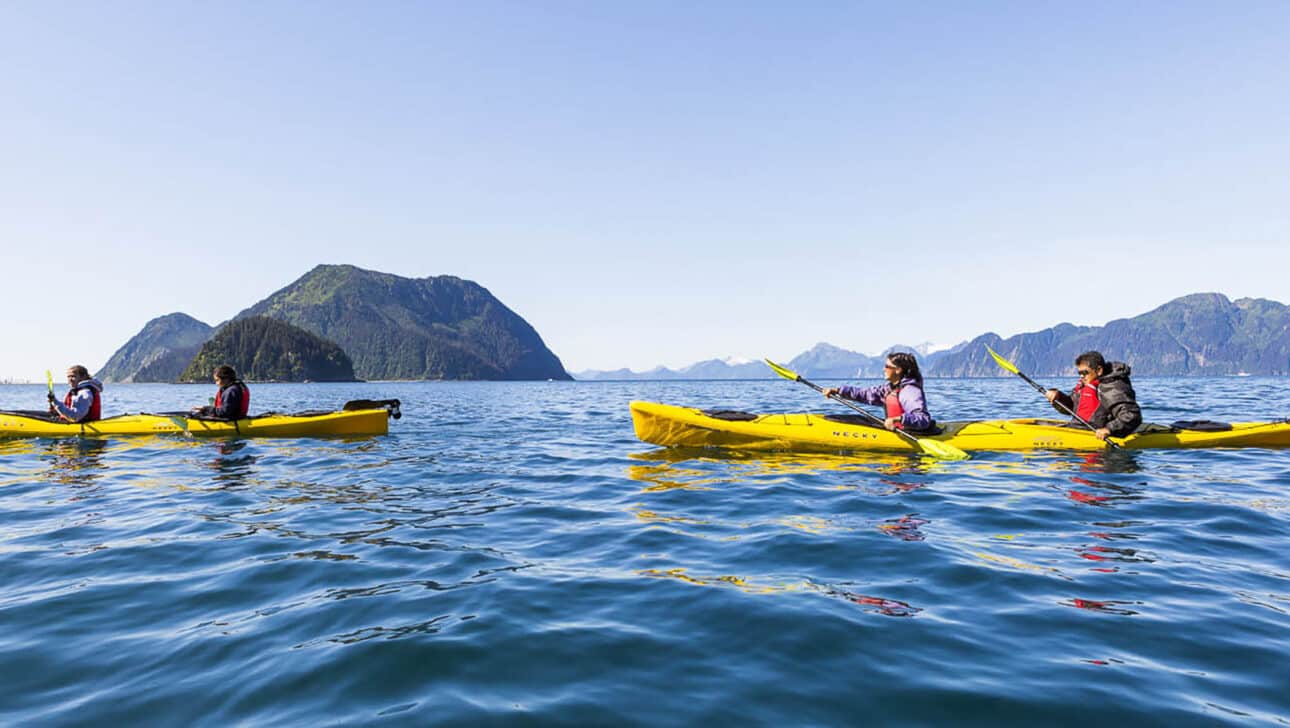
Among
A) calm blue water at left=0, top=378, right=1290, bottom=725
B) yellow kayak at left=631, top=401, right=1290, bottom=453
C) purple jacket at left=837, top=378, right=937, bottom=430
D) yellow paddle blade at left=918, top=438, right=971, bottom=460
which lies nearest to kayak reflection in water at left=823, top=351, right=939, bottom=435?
purple jacket at left=837, top=378, right=937, bottom=430

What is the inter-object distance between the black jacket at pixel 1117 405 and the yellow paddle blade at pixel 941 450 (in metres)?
2.77

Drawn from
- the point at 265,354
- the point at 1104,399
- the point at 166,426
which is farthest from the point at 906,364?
the point at 265,354

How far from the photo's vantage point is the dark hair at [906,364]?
11.1 meters

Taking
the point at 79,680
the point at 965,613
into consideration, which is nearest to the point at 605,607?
the point at 965,613

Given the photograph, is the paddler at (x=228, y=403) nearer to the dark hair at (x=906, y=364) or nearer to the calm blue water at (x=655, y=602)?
the calm blue water at (x=655, y=602)

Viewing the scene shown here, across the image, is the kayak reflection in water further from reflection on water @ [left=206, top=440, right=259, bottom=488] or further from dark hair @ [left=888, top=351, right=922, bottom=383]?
reflection on water @ [left=206, top=440, right=259, bottom=488]

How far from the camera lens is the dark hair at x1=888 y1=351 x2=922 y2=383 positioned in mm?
11141

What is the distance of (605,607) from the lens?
436cm

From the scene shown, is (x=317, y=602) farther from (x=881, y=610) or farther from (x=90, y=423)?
(x=90, y=423)

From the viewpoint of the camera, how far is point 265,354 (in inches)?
7407

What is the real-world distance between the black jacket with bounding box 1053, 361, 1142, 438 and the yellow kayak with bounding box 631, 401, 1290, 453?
0.31 metres

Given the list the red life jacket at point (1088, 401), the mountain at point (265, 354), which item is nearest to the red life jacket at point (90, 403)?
the red life jacket at point (1088, 401)

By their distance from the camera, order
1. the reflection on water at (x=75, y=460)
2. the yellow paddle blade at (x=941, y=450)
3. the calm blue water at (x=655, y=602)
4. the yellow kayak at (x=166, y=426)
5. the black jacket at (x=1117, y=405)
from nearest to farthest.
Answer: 1. the calm blue water at (x=655, y=602)
2. the reflection on water at (x=75, y=460)
3. the yellow paddle blade at (x=941, y=450)
4. the black jacket at (x=1117, y=405)
5. the yellow kayak at (x=166, y=426)

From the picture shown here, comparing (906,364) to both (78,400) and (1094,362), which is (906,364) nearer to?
(1094,362)
